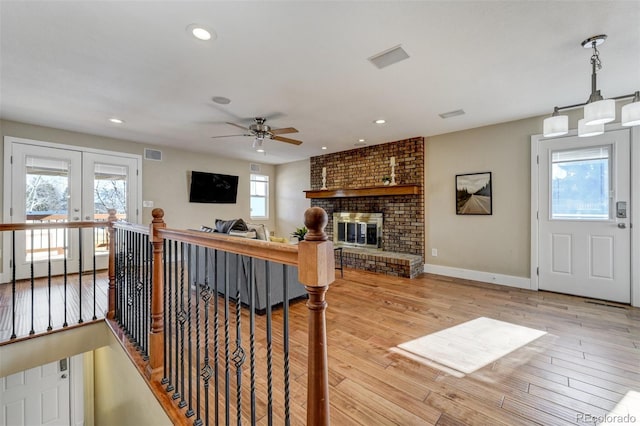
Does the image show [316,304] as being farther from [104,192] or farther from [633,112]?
[104,192]

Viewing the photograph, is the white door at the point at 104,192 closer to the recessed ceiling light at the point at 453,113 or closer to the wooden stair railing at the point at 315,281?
the wooden stair railing at the point at 315,281

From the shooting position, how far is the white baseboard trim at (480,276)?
3.86 m

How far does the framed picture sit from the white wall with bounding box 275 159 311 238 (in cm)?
345

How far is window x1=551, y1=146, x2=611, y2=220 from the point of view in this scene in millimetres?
3324

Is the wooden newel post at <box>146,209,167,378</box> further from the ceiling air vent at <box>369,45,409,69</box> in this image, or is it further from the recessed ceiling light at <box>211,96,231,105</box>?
the ceiling air vent at <box>369,45,409,69</box>

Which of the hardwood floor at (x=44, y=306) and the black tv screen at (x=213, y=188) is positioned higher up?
the black tv screen at (x=213, y=188)

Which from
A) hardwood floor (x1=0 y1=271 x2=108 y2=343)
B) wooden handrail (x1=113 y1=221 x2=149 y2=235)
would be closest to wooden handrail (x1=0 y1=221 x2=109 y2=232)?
wooden handrail (x1=113 y1=221 x2=149 y2=235)

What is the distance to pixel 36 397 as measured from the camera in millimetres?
3400

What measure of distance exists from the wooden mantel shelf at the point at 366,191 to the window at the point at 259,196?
1.57 meters

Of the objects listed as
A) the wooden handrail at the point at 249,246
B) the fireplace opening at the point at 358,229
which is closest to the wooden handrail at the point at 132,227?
the wooden handrail at the point at 249,246

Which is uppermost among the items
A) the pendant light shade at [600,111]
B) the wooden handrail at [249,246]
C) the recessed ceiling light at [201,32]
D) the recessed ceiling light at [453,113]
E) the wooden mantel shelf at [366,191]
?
the recessed ceiling light at [453,113]

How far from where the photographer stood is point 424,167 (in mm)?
4797

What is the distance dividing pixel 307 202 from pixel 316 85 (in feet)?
13.9

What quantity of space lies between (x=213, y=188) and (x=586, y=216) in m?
6.38
